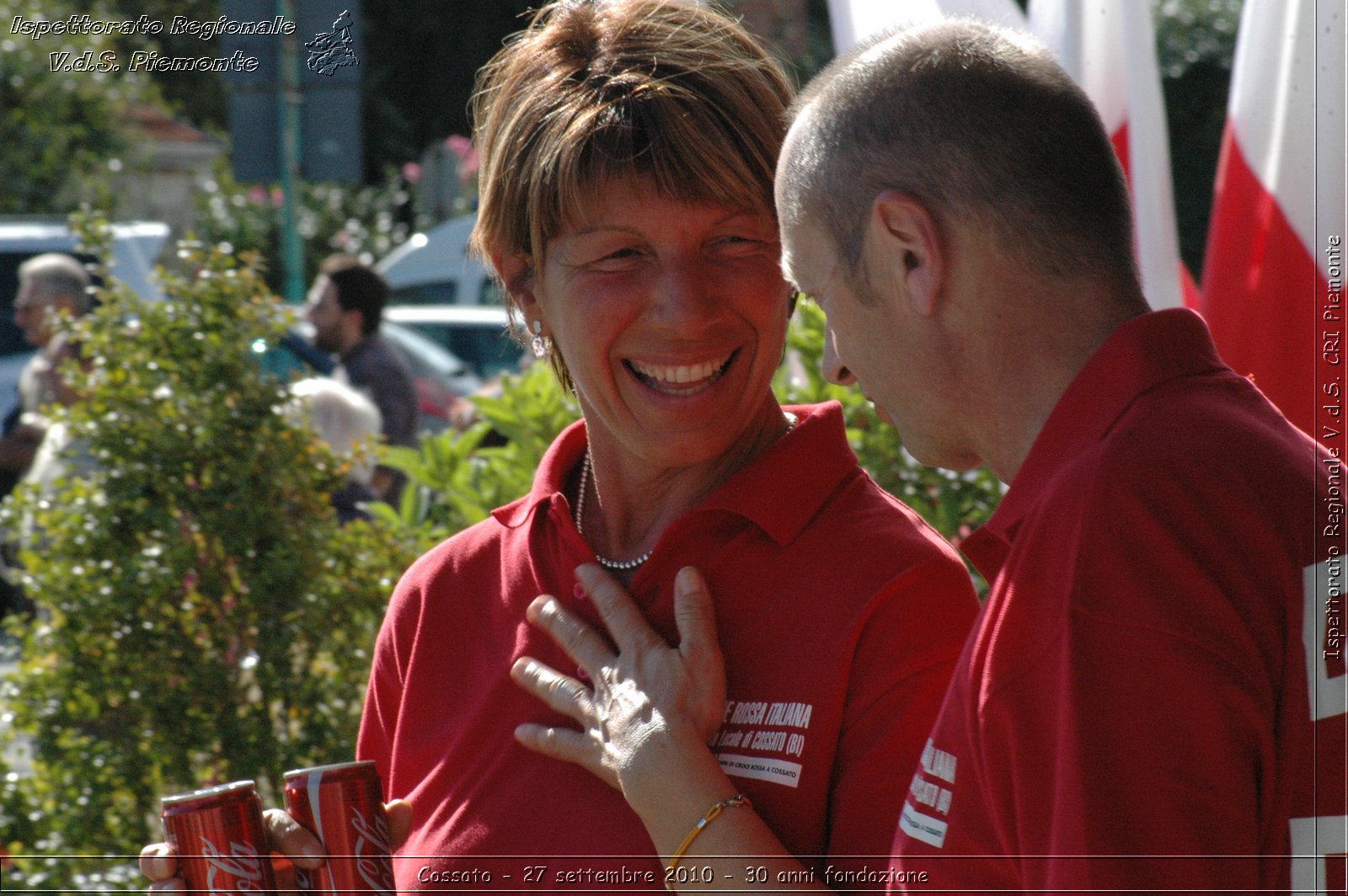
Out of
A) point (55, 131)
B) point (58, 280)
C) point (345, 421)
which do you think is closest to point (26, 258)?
point (58, 280)

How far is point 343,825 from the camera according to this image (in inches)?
66.2

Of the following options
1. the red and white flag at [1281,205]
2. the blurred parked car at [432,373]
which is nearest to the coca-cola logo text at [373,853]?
the red and white flag at [1281,205]

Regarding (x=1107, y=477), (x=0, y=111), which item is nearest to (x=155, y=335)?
(x=1107, y=477)

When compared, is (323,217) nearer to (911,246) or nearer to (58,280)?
(58,280)

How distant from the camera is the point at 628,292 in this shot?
74.4 inches

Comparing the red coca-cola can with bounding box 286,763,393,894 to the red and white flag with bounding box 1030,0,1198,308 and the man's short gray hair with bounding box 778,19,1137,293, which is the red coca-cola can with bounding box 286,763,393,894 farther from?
the red and white flag with bounding box 1030,0,1198,308

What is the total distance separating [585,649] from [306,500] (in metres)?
2.03

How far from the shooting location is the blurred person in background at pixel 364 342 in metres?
7.35

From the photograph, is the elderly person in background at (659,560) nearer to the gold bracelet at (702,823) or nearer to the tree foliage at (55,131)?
the gold bracelet at (702,823)

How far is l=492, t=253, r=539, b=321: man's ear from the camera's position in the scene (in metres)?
2.04

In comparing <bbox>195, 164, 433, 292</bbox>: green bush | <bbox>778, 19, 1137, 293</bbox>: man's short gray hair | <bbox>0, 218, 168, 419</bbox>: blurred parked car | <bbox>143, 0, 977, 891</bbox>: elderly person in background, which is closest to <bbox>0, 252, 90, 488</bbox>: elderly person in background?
<bbox>0, 218, 168, 419</bbox>: blurred parked car

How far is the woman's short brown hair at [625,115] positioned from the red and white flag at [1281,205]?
1.54 metres

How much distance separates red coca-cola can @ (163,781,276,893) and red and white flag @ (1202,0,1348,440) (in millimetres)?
2197

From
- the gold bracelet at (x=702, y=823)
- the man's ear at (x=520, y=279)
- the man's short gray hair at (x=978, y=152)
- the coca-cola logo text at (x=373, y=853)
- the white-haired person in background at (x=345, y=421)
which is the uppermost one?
the man's short gray hair at (x=978, y=152)
